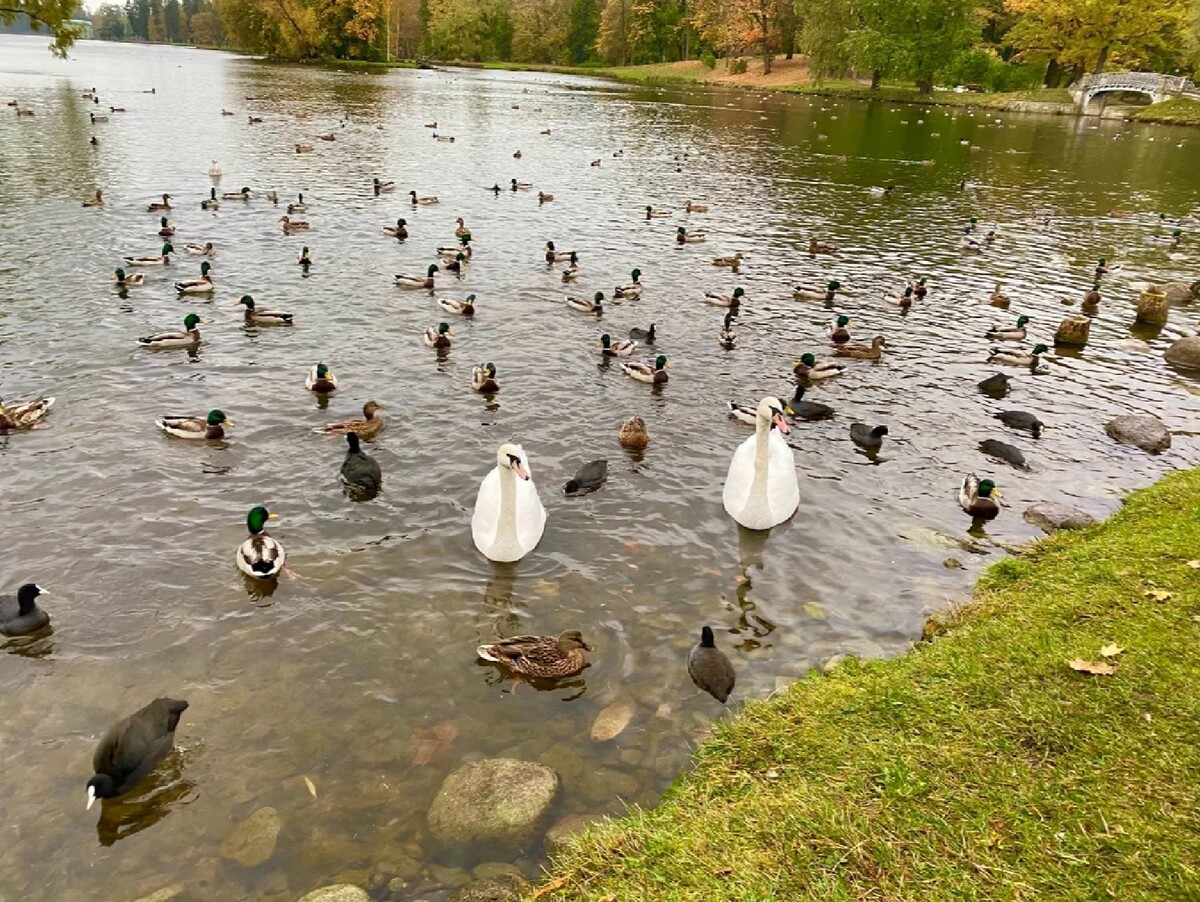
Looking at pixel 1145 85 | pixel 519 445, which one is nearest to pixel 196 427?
pixel 519 445

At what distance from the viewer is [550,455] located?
46.9 feet

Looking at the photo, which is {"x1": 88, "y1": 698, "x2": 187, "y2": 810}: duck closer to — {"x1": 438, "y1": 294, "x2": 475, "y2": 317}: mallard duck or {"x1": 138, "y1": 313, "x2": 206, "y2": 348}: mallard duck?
{"x1": 138, "y1": 313, "x2": 206, "y2": 348}: mallard duck

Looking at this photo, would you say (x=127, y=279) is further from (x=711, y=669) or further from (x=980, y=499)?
(x=980, y=499)

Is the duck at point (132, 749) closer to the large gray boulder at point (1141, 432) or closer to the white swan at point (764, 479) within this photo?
the white swan at point (764, 479)

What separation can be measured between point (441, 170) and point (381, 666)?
125 ft

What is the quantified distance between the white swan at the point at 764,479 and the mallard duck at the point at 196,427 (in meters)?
9.01

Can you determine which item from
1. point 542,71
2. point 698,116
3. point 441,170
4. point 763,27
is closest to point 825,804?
point 441,170

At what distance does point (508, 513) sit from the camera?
10930 millimetres

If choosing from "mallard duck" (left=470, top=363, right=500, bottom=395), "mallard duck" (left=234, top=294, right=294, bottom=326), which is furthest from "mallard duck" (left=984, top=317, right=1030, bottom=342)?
"mallard duck" (left=234, top=294, right=294, bottom=326)

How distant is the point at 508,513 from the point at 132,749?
200 inches

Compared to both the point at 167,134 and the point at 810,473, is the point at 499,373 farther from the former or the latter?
the point at 167,134

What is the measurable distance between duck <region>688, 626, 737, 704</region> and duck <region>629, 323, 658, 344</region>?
1166cm

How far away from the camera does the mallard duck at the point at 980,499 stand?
487 inches

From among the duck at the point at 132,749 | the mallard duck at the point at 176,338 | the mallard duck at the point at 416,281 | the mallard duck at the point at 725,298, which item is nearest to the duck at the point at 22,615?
the duck at the point at 132,749
